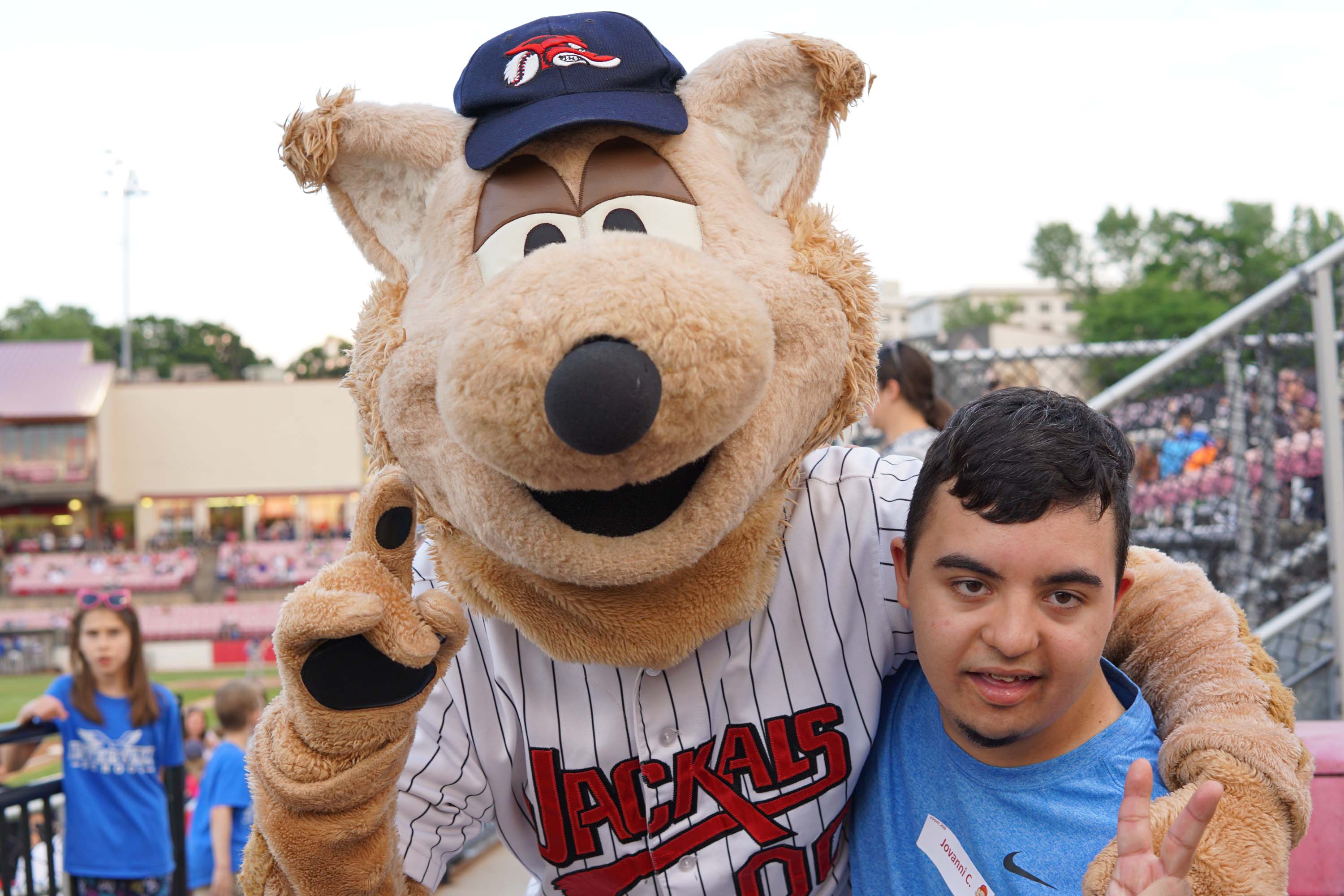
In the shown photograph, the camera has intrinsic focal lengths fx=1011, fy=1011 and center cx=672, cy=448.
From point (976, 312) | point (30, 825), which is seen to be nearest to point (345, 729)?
point (30, 825)

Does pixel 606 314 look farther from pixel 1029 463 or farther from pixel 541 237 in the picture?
pixel 1029 463

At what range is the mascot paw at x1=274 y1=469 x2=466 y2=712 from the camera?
4.00 feet

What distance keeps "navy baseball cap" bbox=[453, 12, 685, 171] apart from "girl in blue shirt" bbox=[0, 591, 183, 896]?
3.83 meters

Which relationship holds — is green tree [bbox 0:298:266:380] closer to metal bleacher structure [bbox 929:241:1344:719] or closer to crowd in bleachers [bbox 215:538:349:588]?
crowd in bleachers [bbox 215:538:349:588]

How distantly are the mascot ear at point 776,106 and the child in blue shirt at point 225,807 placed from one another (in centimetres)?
367

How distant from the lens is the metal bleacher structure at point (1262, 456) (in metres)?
3.41

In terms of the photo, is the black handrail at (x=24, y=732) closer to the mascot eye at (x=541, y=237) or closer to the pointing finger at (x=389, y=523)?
the pointing finger at (x=389, y=523)

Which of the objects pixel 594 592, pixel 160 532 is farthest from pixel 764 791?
pixel 160 532

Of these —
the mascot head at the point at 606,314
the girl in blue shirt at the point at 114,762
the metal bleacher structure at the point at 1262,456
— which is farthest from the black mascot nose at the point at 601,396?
the girl in blue shirt at the point at 114,762

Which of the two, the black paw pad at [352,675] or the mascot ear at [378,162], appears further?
the mascot ear at [378,162]

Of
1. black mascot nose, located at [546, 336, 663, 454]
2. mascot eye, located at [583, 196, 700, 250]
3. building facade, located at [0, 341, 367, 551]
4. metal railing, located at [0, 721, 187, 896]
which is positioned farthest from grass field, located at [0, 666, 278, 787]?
black mascot nose, located at [546, 336, 663, 454]

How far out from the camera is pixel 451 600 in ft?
4.34

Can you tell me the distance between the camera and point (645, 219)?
148 cm

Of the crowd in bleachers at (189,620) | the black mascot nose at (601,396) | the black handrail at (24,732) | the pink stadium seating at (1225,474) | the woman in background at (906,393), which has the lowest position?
the crowd in bleachers at (189,620)
